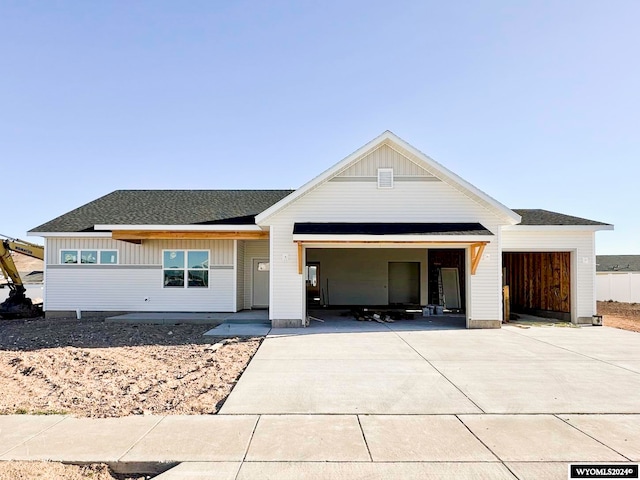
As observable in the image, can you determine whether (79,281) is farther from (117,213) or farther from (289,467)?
(289,467)

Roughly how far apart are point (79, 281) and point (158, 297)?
287 cm

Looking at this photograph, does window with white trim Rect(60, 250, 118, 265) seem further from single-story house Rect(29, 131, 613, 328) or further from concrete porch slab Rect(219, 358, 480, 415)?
concrete porch slab Rect(219, 358, 480, 415)

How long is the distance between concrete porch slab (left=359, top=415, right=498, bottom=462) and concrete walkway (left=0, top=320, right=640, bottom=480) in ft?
0.06

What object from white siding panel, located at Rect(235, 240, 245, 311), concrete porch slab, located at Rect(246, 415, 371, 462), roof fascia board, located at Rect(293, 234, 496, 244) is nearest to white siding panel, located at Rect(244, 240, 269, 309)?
white siding panel, located at Rect(235, 240, 245, 311)

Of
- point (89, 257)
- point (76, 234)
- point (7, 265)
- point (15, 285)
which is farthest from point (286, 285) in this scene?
point (7, 265)

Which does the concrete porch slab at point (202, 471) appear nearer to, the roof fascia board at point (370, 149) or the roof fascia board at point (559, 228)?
the roof fascia board at point (370, 149)

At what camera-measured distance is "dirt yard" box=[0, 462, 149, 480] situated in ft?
12.3

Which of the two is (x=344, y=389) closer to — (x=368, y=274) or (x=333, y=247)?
(x=333, y=247)

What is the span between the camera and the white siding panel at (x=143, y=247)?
49.5ft

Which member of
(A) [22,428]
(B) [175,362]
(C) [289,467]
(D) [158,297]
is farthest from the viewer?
(D) [158,297]

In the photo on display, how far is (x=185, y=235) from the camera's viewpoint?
1384 centimetres

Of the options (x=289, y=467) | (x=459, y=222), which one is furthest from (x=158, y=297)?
(x=289, y=467)

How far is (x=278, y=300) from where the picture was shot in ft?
40.8

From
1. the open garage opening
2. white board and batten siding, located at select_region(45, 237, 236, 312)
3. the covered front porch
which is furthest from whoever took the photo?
the open garage opening
